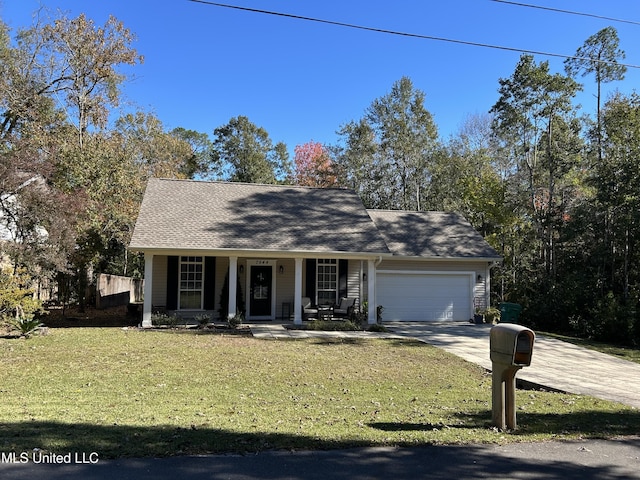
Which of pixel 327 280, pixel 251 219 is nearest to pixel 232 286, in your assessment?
pixel 251 219

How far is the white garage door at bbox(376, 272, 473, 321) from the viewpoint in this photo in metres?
18.4

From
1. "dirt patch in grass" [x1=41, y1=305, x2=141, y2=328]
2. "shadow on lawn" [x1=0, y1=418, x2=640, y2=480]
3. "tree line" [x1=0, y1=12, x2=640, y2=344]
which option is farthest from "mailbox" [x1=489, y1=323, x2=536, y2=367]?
"dirt patch in grass" [x1=41, y1=305, x2=141, y2=328]

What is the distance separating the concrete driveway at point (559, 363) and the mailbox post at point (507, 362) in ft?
10.0

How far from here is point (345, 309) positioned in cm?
1667

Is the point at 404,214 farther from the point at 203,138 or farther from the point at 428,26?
the point at 203,138

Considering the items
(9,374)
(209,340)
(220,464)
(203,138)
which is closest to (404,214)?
(209,340)

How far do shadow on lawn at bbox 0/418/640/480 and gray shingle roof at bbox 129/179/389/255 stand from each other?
401 inches

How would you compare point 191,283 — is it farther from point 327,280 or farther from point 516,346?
point 516,346

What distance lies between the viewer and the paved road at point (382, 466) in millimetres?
3908

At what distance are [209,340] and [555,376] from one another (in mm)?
8157

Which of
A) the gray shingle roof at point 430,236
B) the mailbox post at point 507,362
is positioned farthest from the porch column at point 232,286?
the mailbox post at point 507,362

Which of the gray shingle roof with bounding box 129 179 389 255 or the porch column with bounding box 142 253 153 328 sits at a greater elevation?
the gray shingle roof with bounding box 129 179 389 255

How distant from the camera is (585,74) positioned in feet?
75.3

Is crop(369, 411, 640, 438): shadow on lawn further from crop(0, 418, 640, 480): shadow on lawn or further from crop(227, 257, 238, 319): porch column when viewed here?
crop(227, 257, 238, 319): porch column
